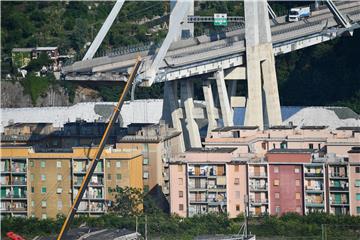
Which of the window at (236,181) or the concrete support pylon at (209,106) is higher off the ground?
the concrete support pylon at (209,106)

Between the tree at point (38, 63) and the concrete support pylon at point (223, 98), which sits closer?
the concrete support pylon at point (223, 98)

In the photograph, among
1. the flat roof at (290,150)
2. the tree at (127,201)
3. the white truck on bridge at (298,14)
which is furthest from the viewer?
the white truck on bridge at (298,14)

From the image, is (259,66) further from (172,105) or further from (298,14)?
(298,14)

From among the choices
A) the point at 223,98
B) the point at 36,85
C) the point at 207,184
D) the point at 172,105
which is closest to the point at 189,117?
the point at 172,105

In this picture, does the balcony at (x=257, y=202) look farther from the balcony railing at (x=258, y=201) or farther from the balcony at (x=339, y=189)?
the balcony at (x=339, y=189)

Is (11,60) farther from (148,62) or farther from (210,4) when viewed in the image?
(148,62)

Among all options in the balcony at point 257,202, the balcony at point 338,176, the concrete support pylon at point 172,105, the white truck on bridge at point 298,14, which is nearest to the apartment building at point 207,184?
the balcony at point 257,202
